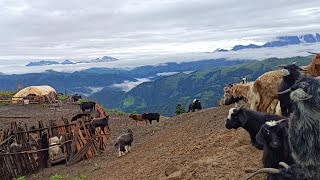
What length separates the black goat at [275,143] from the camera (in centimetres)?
762

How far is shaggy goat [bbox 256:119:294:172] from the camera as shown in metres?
7.62

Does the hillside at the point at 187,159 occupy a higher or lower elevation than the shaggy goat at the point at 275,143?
lower

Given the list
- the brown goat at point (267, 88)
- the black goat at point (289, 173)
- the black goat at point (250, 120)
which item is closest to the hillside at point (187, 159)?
the black goat at point (250, 120)

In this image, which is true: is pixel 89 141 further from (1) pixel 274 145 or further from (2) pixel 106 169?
(1) pixel 274 145

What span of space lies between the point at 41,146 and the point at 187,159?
7744 mm

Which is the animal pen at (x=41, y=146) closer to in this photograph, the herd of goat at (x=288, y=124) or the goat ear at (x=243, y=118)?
the herd of goat at (x=288, y=124)

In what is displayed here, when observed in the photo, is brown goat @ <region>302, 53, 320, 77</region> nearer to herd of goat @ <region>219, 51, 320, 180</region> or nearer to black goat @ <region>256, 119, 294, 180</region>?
herd of goat @ <region>219, 51, 320, 180</region>

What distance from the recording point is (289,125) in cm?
626

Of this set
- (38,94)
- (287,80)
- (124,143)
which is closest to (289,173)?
(287,80)

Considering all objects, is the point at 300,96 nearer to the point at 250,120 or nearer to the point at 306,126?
the point at 306,126

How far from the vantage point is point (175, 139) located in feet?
50.1

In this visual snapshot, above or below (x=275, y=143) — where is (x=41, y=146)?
below

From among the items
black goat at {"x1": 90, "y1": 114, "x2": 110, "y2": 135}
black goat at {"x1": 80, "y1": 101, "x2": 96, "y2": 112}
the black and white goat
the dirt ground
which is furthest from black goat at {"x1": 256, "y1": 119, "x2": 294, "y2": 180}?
black goat at {"x1": 80, "y1": 101, "x2": 96, "y2": 112}

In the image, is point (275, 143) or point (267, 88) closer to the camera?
point (275, 143)
